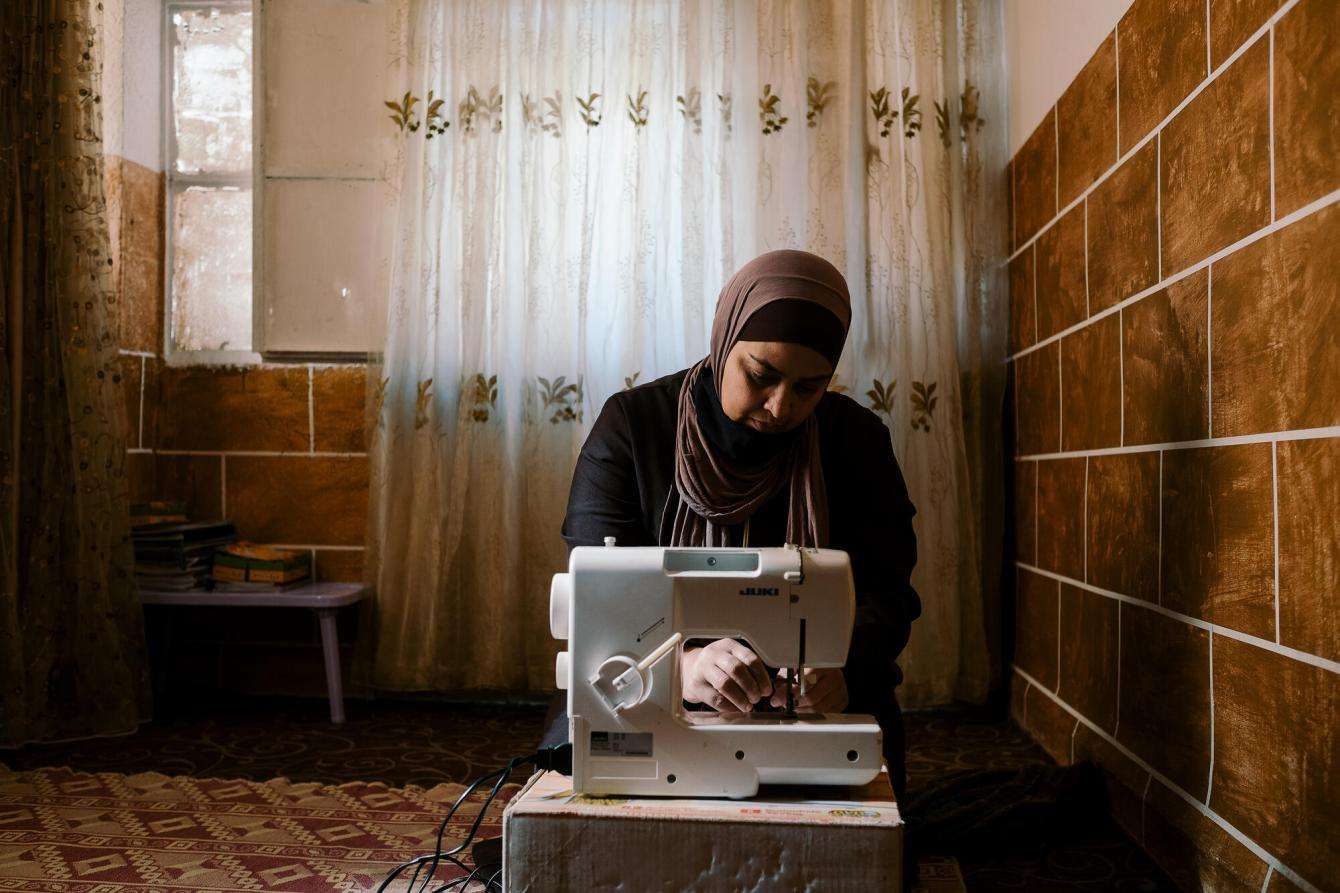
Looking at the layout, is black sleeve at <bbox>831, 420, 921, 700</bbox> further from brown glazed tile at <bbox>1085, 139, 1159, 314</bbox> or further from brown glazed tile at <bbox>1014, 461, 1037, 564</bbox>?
brown glazed tile at <bbox>1014, 461, 1037, 564</bbox>

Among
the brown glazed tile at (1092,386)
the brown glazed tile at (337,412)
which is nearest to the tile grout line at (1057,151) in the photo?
the brown glazed tile at (1092,386)

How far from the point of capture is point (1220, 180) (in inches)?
58.7

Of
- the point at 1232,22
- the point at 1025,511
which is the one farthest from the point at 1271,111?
the point at 1025,511

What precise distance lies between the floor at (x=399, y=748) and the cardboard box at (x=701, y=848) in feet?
3.33

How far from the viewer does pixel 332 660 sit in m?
2.68

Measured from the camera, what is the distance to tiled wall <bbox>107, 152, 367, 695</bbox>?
9.75ft

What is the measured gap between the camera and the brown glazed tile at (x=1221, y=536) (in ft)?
4.52

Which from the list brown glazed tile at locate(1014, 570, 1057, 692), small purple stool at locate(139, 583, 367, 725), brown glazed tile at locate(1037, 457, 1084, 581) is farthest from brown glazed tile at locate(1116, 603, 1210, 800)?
small purple stool at locate(139, 583, 367, 725)

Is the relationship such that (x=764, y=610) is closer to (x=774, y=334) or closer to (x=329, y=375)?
(x=774, y=334)

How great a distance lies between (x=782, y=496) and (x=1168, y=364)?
72 cm

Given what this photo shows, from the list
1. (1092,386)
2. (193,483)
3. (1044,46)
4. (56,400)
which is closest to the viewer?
(1092,386)

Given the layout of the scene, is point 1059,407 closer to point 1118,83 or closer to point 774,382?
point 1118,83

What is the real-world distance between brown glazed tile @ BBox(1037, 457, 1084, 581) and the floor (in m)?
0.45

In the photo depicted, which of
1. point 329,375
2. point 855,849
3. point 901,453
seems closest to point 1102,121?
point 901,453
